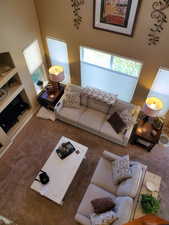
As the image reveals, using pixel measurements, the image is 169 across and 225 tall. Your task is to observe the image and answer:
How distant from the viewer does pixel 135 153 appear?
475cm

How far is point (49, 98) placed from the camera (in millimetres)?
5344

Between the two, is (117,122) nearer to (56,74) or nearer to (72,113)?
(72,113)

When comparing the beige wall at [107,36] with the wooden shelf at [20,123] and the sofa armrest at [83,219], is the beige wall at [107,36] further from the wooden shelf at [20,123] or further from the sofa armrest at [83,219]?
the sofa armrest at [83,219]

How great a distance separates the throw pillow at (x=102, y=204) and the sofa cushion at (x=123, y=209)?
0.11m

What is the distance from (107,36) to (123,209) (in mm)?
3569

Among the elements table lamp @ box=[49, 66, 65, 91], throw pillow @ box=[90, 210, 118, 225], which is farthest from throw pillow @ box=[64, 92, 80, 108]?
throw pillow @ box=[90, 210, 118, 225]

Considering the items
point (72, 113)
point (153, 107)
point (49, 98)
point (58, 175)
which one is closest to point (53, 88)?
point (49, 98)

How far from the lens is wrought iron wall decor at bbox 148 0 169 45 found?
3.23 m

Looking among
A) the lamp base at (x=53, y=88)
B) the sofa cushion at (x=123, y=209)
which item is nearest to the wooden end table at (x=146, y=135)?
the sofa cushion at (x=123, y=209)

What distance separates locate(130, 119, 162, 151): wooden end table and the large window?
3.20ft

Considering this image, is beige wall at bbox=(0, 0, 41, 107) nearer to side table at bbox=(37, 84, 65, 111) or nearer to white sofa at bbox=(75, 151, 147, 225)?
side table at bbox=(37, 84, 65, 111)

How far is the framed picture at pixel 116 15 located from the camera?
3512mm

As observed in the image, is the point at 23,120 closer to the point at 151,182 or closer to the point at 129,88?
the point at 129,88

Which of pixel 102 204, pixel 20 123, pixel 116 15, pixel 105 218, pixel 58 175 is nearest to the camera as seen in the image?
pixel 105 218
